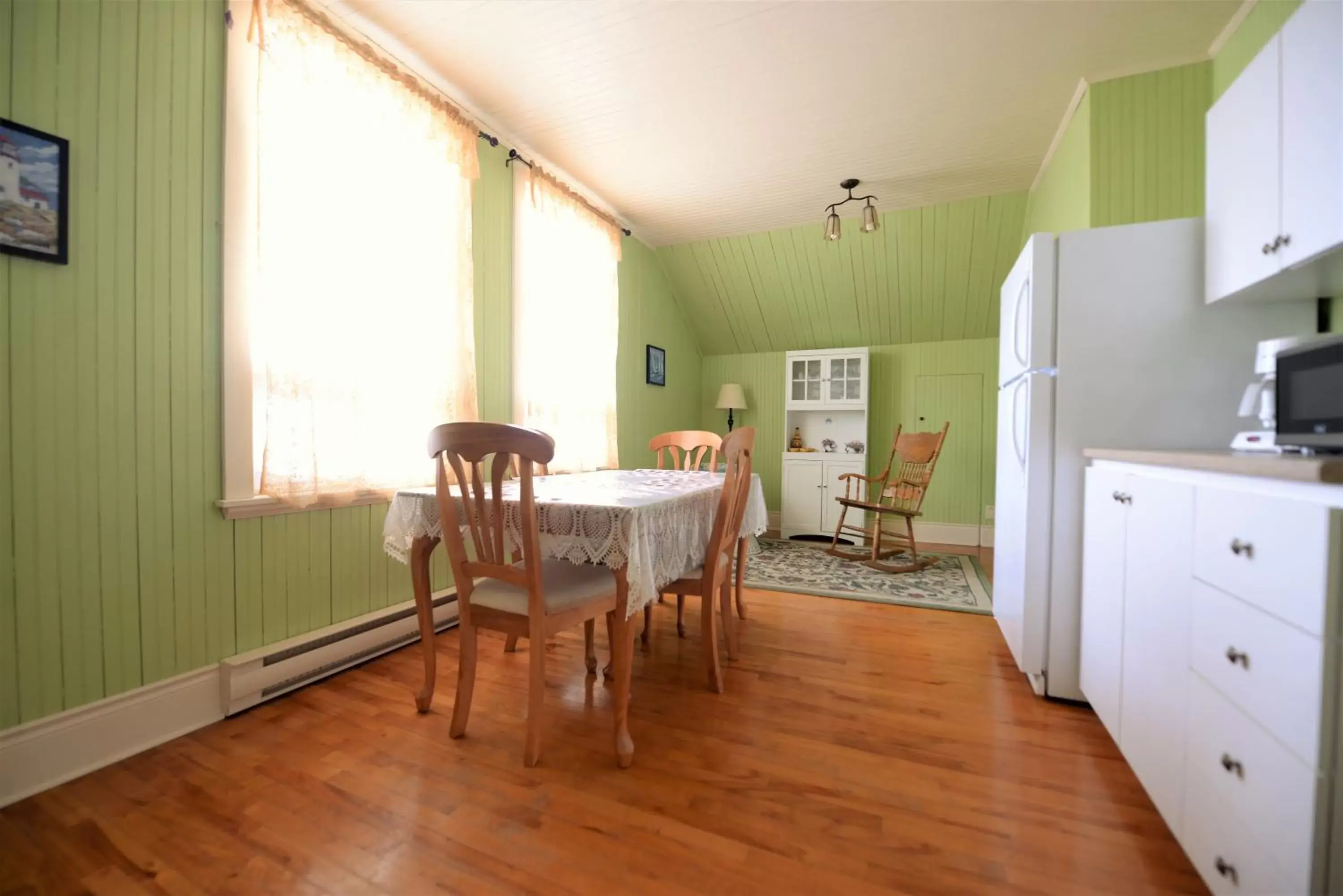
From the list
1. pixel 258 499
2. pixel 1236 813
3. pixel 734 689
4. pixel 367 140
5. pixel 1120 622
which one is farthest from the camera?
pixel 367 140

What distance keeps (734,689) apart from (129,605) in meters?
1.96

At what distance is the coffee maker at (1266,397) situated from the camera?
1.31m

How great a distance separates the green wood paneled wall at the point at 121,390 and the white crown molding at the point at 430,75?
1.71 ft

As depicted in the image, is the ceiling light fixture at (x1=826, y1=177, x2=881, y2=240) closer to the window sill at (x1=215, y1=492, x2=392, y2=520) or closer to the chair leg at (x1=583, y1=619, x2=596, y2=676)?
the chair leg at (x1=583, y1=619, x2=596, y2=676)

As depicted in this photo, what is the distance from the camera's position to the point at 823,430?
5.49 m

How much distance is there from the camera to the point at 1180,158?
2.34 metres

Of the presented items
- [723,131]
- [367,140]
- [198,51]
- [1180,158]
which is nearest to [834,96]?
[723,131]

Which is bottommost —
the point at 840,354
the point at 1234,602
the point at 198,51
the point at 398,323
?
the point at 1234,602

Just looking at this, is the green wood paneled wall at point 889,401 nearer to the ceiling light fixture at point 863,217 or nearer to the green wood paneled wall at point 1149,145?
the ceiling light fixture at point 863,217

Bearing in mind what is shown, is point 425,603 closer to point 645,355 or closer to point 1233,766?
point 1233,766

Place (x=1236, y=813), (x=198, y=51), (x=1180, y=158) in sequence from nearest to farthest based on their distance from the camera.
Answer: (x=1236, y=813) < (x=198, y=51) < (x=1180, y=158)

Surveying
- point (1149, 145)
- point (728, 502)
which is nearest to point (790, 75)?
A: point (1149, 145)

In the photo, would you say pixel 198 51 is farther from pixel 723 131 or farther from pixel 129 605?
pixel 723 131

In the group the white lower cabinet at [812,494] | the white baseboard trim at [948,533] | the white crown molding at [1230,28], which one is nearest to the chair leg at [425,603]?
the white crown molding at [1230,28]
